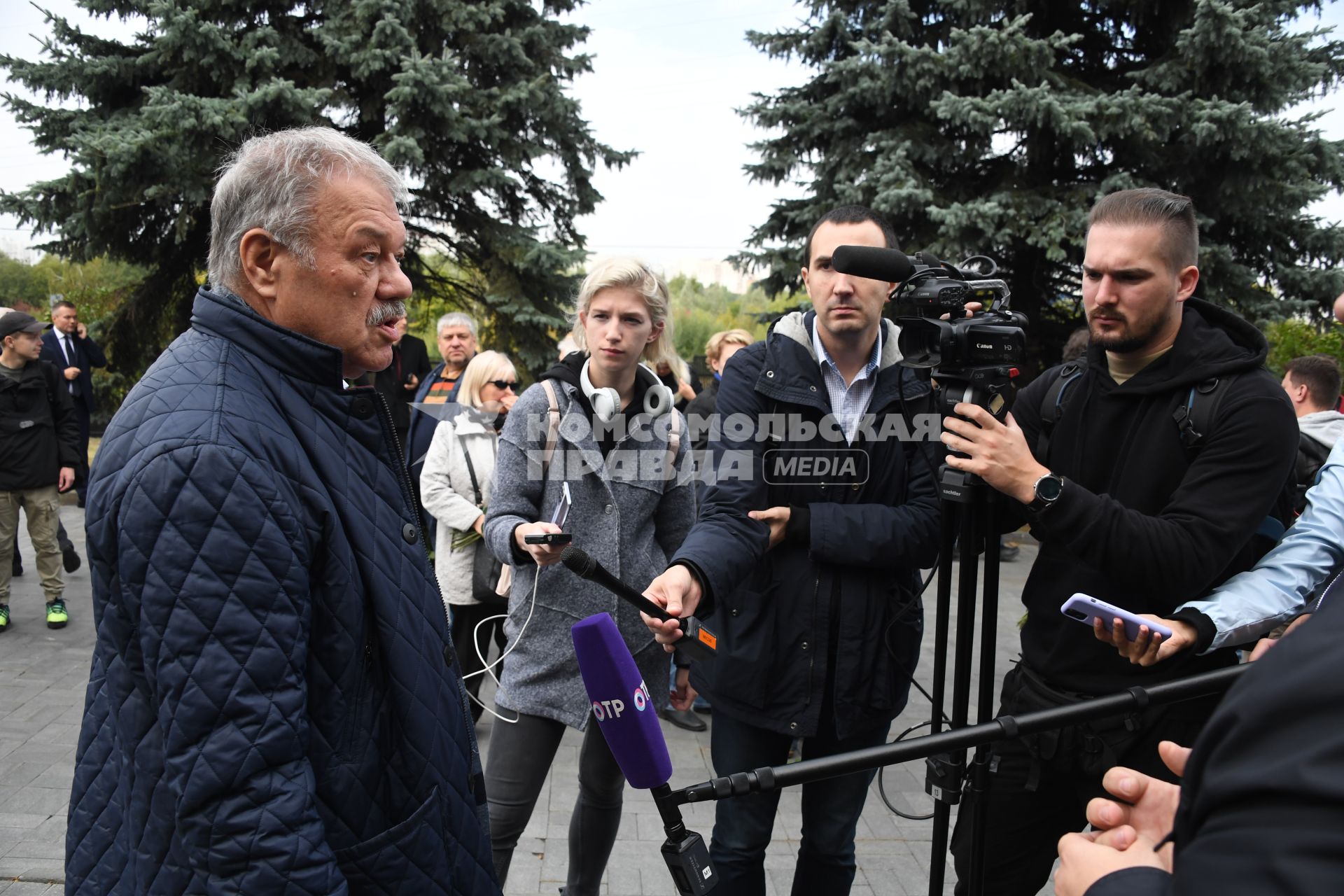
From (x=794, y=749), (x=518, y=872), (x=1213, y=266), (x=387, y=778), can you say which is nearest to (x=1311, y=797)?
(x=387, y=778)

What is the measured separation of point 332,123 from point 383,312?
1198 cm

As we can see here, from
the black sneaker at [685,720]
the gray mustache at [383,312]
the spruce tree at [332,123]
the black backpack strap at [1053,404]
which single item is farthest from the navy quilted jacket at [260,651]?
the spruce tree at [332,123]

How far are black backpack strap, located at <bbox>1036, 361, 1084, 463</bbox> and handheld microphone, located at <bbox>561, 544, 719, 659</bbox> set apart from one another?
43.2 inches

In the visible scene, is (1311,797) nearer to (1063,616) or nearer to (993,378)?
(993,378)

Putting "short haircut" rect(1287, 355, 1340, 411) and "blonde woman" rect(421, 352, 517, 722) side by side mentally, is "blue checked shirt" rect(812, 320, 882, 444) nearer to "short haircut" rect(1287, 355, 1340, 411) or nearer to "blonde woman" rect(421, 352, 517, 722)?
"blonde woman" rect(421, 352, 517, 722)

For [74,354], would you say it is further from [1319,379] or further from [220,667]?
[1319,379]

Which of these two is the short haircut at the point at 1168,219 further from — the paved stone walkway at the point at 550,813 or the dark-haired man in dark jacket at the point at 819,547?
the paved stone walkway at the point at 550,813

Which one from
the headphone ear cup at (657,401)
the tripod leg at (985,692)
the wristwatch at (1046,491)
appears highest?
the headphone ear cup at (657,401)

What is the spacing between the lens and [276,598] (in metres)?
1.34

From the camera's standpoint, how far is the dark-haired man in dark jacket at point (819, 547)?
255cm

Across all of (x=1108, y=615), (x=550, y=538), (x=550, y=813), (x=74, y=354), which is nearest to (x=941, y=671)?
(x=1108, y=615)

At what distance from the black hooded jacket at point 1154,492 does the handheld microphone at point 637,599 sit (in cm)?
89

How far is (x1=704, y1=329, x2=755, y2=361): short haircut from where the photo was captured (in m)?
7.36

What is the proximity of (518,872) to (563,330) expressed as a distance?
10.1m
